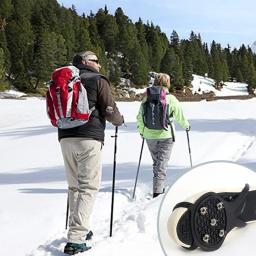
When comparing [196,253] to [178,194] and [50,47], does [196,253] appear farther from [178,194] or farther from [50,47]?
[50,47]

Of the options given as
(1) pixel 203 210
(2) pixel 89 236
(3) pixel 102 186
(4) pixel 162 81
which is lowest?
(3) pixel 102 186

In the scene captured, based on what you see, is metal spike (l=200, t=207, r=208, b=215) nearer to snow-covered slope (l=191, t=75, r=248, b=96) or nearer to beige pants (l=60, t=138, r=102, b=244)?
beige pants (l=60, t=138, r=102, b=244)

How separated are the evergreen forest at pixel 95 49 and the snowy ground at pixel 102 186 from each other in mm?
53361

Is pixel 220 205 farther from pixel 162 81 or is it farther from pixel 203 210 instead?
pixel 162 81

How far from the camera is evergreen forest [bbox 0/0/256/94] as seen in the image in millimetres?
77000

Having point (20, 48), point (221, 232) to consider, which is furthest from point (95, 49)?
point (221, 232)

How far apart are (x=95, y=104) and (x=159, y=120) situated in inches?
91.9

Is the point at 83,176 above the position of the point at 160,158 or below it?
above

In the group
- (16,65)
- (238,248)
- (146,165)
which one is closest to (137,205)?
(146,165)

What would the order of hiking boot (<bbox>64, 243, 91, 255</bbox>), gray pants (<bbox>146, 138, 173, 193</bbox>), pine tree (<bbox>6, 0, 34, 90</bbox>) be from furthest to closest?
pine tree (<bbox>6, 0, 34, 90</bbox>) → gray pants (<bbox>146, 138, 173, 193</bbox>) → hiking boot (<bbox>64, 243, 91, 255</bbox>)

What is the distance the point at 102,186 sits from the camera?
311 inches

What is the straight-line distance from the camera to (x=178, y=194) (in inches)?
75.9

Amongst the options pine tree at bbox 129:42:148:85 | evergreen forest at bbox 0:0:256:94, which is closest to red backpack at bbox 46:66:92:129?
evergreen forest at bbox 0:0:256:94

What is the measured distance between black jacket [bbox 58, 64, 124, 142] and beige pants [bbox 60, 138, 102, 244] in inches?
2.7
